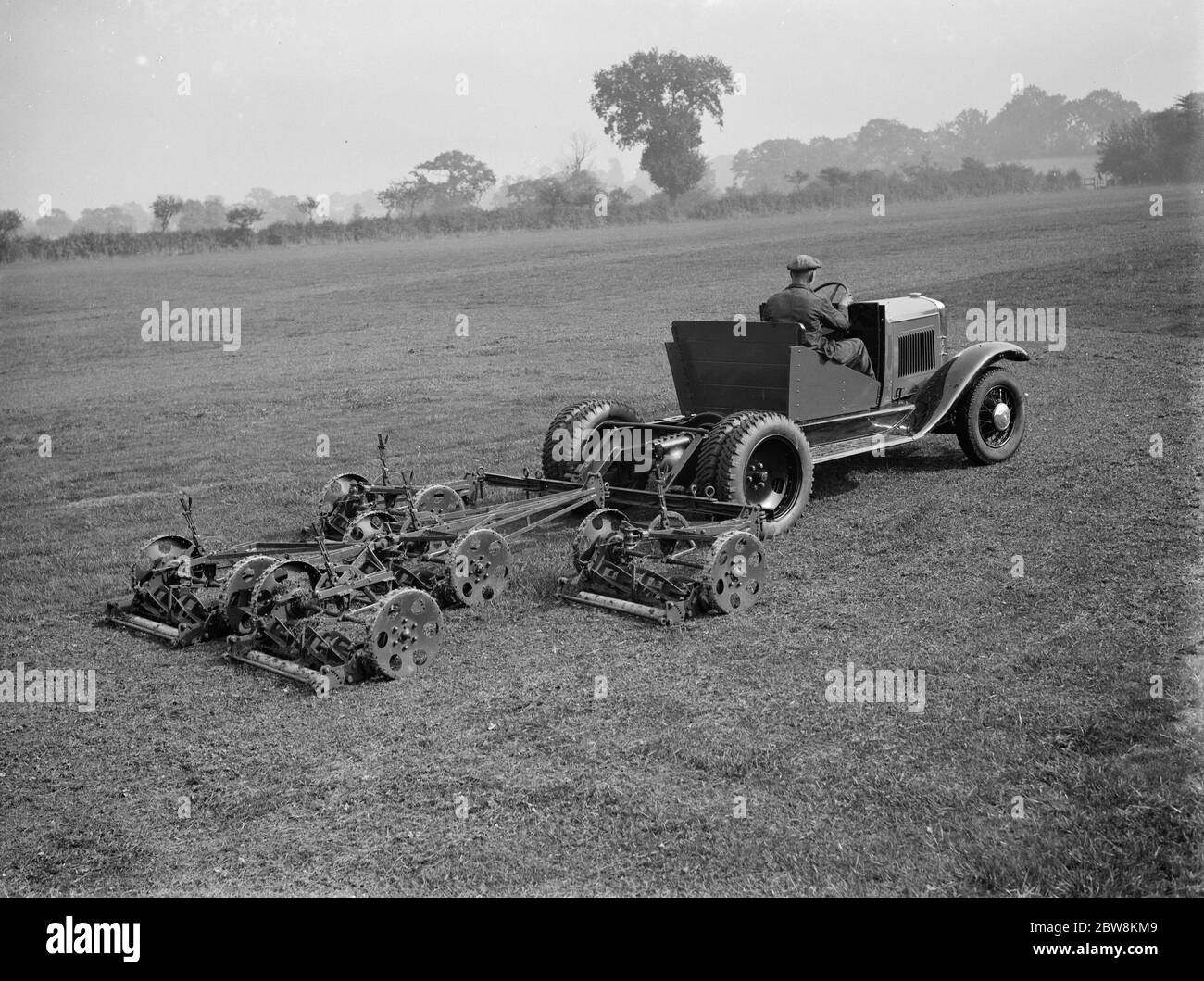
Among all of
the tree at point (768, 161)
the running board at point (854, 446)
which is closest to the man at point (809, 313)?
the running board at point (854, 446)

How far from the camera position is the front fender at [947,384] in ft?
35.2

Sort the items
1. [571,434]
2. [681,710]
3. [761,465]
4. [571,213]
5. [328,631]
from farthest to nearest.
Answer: [571,213] < [571,434] < [761,465] < [328,631] < [681,710]

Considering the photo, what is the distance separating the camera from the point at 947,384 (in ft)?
35.7

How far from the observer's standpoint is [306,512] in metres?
11.0

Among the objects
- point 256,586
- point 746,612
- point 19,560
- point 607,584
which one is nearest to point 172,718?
point 256,586

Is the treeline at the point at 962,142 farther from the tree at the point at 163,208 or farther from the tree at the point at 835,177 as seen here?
the tree at the point at 163,208

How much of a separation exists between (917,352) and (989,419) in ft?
3.14

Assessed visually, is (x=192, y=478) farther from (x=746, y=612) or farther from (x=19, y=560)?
(x=746, y=612)

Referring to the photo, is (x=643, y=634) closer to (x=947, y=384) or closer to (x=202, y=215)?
(x=947, y=384)

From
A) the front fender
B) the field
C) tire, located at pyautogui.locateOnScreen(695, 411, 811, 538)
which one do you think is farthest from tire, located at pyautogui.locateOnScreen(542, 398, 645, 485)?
the front fender

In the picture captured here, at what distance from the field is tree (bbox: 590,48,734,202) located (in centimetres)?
3218

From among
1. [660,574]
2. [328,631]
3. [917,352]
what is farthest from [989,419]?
[328,631]

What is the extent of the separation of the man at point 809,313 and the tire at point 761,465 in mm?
815
